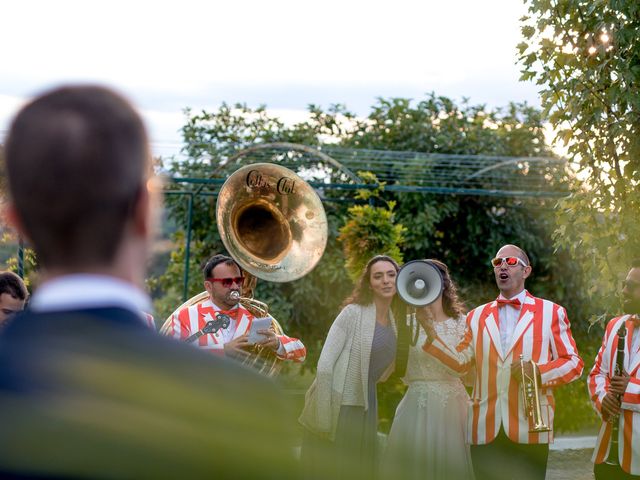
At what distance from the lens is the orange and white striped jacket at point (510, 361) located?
219 inches

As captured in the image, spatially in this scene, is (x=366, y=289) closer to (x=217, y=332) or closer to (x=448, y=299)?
(x=448, y=299)

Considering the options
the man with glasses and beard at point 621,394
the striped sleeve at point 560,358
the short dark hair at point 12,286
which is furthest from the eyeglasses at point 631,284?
the short dark hair at point 12,286

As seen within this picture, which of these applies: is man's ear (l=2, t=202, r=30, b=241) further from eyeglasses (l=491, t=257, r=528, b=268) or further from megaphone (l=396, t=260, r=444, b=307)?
eyeglasses (l=491, t=257, r=528, b=268)

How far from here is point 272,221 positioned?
722cm

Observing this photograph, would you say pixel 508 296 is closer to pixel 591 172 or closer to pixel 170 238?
pixel 591 172

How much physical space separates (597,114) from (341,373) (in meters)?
2.32

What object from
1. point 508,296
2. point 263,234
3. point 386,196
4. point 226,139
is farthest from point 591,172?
point 226,139

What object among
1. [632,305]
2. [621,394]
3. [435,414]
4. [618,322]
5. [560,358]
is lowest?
[435,414]

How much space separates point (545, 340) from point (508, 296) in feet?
1.16

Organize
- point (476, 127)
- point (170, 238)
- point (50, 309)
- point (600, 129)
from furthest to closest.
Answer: point (476, 127)
point (170, 238)
point (600, 129)
point (50, 309)

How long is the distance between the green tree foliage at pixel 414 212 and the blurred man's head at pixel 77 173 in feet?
30.9

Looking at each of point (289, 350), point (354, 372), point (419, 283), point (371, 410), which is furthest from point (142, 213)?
point (371, 410)

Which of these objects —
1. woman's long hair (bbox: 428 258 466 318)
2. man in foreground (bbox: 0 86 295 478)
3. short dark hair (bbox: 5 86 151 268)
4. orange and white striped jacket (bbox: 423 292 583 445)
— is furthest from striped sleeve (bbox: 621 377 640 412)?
short dark hair (bbox: 5 86 151 268)

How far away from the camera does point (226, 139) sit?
464 inches
